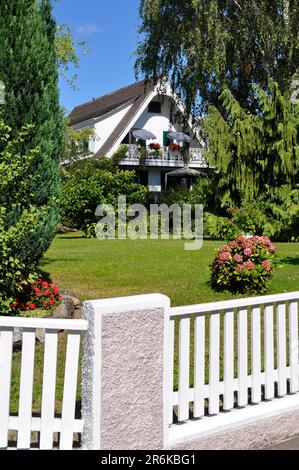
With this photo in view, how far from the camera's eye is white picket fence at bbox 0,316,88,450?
3355 millimetres

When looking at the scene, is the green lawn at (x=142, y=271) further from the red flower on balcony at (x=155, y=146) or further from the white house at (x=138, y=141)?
the red flower on balcony at (x=155, y=146)

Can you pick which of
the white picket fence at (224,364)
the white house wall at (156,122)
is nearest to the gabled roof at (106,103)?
the white house wall at (156,122)

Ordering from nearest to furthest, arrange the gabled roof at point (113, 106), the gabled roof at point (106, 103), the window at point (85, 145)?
the window at point (85, 145), the gabled roof at point (113, 106), the gabled roof at point (106, 103)

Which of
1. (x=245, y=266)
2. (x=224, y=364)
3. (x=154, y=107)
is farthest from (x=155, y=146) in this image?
(x=224, y=364)

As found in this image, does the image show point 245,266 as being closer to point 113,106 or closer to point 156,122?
point 156,122

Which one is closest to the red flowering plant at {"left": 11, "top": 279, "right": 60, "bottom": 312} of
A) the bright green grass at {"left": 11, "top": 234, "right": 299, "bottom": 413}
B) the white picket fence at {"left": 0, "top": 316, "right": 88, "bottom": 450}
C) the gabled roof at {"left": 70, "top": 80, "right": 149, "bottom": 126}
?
the bright green grass at {"left": 11, "top": 234, "right": 299, "bottom": 413}

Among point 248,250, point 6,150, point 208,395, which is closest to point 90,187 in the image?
point 248,250

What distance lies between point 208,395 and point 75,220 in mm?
19881

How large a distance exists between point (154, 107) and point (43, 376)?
38.3 metres

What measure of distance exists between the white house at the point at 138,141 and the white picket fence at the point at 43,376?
33283 millimetres

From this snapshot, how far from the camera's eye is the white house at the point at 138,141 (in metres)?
37.1

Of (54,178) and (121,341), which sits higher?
(54,178)
